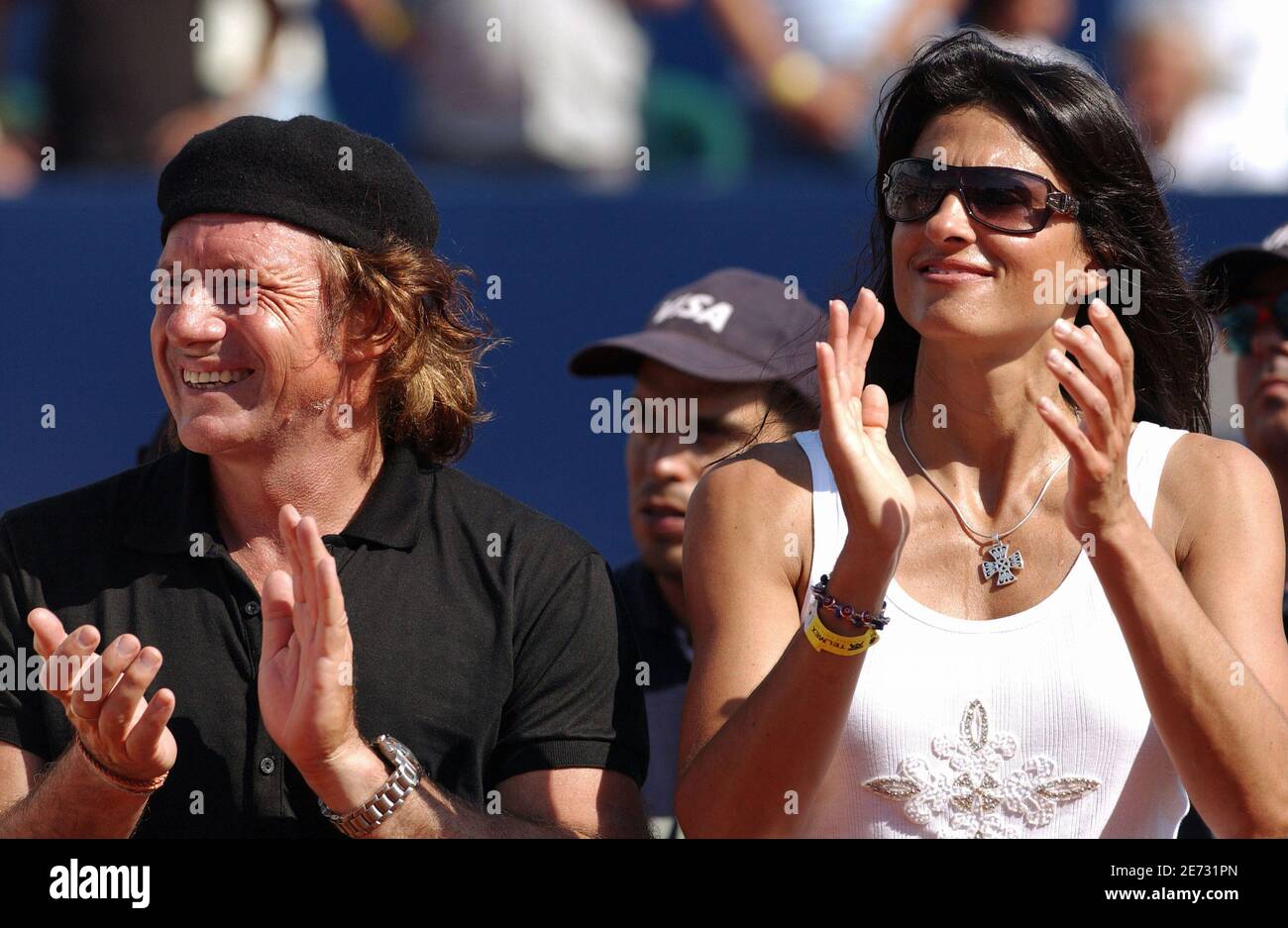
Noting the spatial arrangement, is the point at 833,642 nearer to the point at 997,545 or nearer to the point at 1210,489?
the point at 997,545

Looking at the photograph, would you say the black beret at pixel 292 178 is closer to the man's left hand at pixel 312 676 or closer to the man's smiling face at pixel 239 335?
the man's smiling face at pixel 239 335

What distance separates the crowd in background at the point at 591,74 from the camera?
438cm

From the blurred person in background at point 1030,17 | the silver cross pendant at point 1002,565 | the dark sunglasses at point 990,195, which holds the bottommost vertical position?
the silver cross pendant at point 1002,565

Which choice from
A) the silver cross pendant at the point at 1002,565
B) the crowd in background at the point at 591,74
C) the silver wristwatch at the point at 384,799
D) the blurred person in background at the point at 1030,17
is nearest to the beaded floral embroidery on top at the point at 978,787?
the silver cross pendant at the point at 1002,565

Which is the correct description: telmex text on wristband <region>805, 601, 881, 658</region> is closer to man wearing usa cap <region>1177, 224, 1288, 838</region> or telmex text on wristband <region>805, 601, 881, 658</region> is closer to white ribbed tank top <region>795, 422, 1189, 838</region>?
white ribbed tank top <region>795, 422, 1189, 838</region>

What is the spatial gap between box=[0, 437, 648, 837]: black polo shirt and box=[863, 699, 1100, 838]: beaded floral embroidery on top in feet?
1.32

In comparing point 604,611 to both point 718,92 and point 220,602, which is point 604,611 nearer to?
point 220,602

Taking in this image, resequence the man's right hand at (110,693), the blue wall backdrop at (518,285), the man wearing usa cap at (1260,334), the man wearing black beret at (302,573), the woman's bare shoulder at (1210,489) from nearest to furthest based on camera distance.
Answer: the man's right hand at (110,693) → the man wearing black beret at (302,573) → the woman's bare shoulder at (1210,489) → the man wearing usa cap at (1260,334) → the blue wall backdrop at (518,285)

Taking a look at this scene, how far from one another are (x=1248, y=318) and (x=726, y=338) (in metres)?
1.02

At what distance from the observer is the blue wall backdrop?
4266mm

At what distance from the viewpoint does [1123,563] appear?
2.22m

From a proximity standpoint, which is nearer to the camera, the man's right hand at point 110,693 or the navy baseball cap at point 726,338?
the man's right hand at point 110,693

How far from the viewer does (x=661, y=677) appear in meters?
3.41
